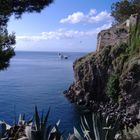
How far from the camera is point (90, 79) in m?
48.7

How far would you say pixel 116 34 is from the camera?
166 feet

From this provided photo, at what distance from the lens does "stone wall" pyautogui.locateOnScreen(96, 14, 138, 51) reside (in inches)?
1902

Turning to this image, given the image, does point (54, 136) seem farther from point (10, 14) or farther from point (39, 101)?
point (39, 101)

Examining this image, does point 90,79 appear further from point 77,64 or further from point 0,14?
Result: point 0,14

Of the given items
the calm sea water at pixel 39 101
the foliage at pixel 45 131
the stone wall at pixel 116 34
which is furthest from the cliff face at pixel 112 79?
the foliage at pixel 45 131

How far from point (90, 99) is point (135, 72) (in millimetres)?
8463

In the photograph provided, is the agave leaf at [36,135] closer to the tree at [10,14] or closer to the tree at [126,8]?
the tree at [10,14]

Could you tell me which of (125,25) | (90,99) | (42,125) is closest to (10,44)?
(42,125)

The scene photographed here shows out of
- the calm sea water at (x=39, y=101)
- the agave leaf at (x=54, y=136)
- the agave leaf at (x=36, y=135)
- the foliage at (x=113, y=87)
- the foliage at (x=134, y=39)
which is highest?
the foliage at (x=134, y=39)

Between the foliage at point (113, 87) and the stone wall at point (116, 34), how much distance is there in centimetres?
604

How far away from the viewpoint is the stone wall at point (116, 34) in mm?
48312

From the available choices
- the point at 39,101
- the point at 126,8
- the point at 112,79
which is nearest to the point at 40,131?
the point at 112,79

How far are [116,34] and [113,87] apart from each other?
9.76 meters

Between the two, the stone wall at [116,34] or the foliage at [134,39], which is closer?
the foliage at [134,39]
